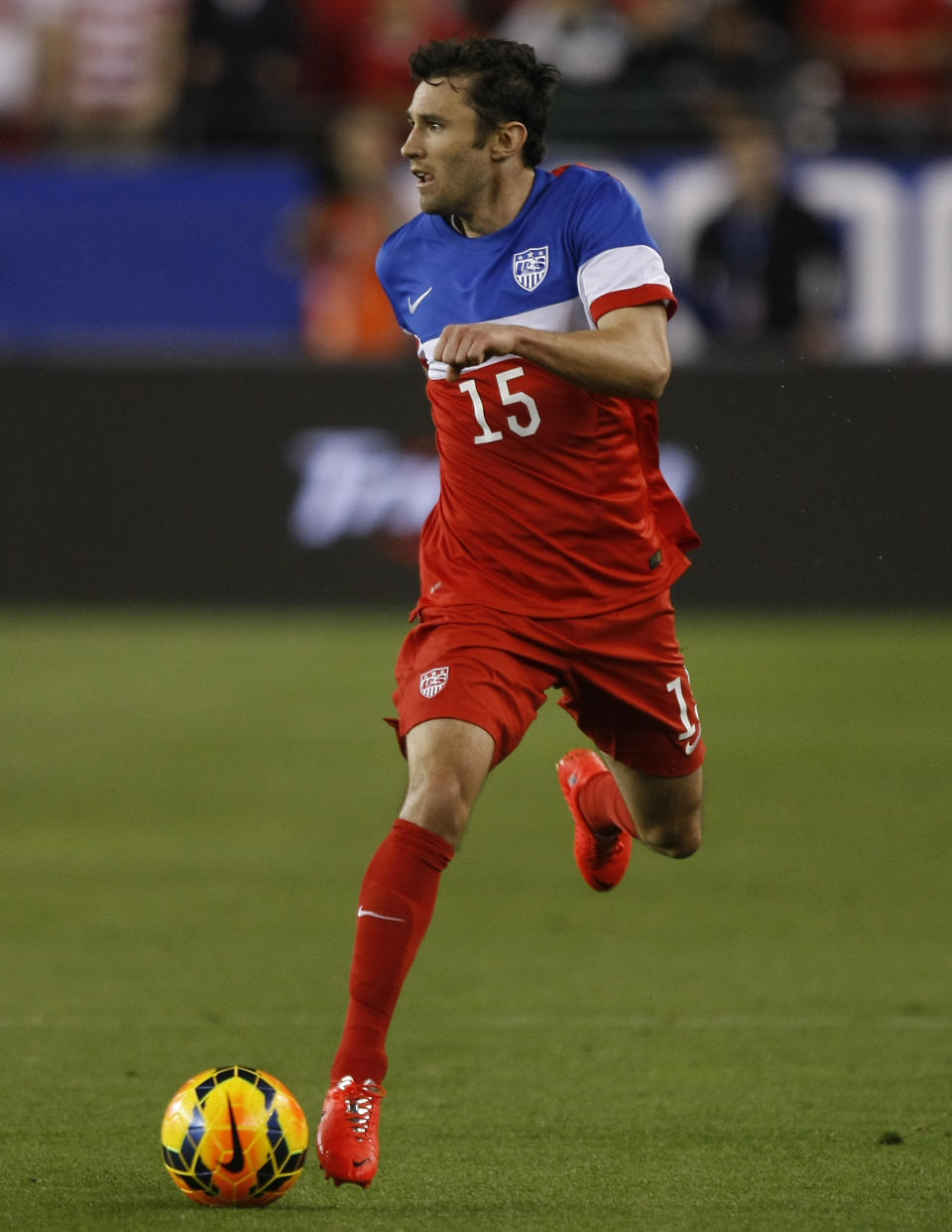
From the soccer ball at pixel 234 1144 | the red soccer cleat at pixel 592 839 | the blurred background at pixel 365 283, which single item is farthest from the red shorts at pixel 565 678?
the blurred background at pixel 365 283

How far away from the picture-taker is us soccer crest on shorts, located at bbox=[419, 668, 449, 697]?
478cm

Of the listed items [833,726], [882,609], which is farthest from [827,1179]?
[882,609]

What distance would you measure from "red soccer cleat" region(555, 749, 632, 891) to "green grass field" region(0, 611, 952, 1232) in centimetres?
37

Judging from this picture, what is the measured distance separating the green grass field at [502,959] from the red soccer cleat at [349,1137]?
87 mm

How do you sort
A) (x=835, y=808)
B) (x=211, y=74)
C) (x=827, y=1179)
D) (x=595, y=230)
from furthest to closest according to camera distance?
1. (x=211, y=74)
2. (x=835, y=808)
3. (x=595, y=230)
4. (x=827, y=1179)

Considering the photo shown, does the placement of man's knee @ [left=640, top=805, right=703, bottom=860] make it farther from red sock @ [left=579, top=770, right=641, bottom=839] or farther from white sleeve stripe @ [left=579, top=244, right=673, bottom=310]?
white sleeve stripe @ [left=579, top=244, right=673, bottom=310]

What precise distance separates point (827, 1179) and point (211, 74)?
1178 centimetres

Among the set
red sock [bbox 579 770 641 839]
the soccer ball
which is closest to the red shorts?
red sock [bbox 579 770 641 839]

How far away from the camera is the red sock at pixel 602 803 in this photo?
5.93 metres

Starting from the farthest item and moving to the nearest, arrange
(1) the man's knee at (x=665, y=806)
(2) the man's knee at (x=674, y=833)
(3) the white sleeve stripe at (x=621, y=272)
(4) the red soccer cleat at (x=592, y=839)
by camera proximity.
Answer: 1. (4) the red soccer cleat at (x=592, y=839)
2. (2) the man's knee at (x=674, y=833)
3. (1) the man's knee at (x=665, y=806)
4. (3) the white sleeve stripe at (x=621, y=272)

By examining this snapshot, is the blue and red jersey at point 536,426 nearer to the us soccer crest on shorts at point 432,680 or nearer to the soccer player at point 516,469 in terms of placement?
the soccer player at point 516,469

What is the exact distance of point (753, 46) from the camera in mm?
14922

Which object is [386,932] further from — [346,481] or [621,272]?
[346,481]

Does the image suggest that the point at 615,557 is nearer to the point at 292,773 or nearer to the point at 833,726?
the point at 292,773
